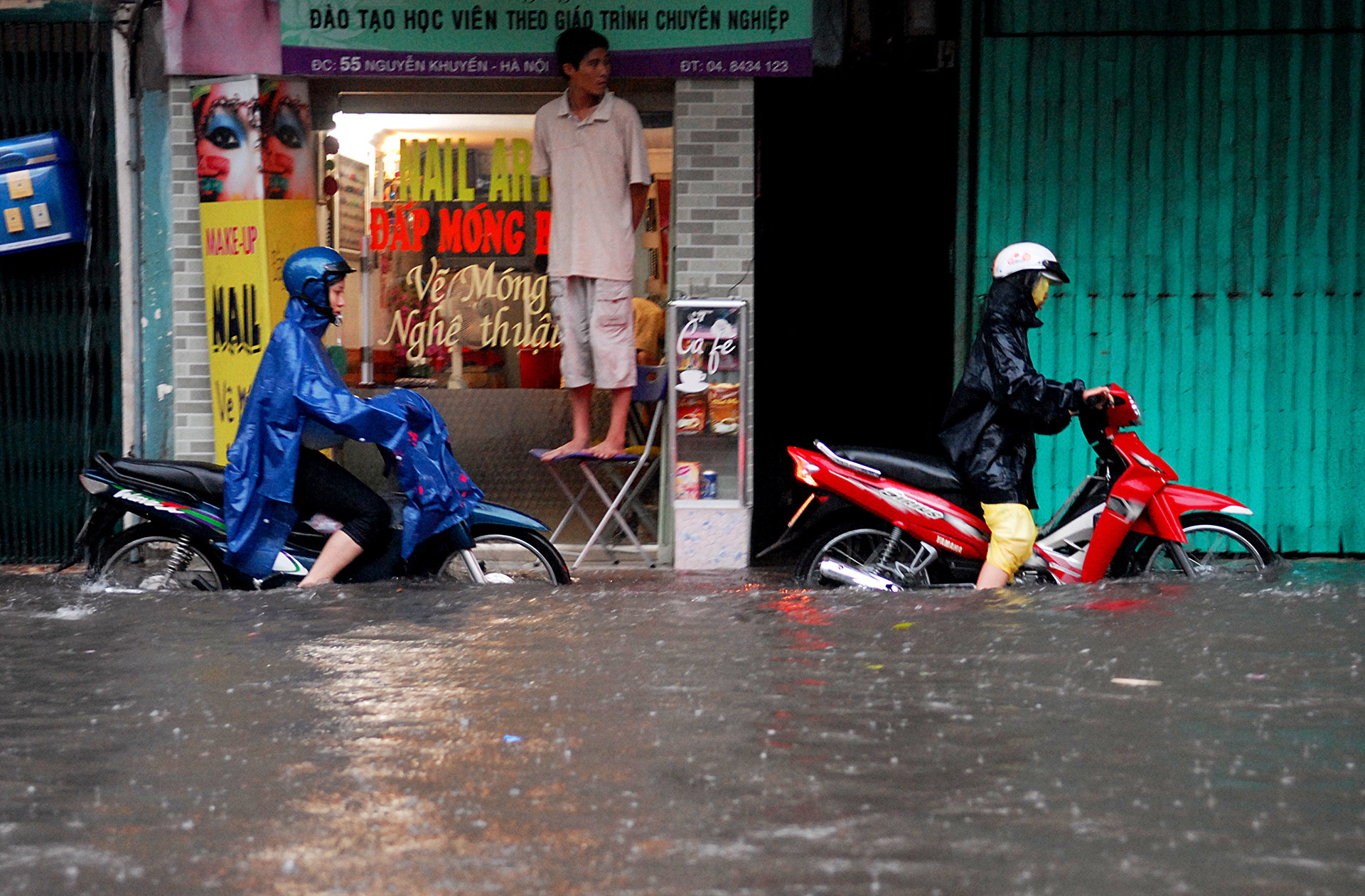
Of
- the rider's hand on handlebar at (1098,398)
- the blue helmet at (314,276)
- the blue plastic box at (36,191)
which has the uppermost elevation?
the blue plastic box at (36,191)

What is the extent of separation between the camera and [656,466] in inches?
339

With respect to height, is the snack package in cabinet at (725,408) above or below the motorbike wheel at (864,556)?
above

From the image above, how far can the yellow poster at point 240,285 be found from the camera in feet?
27.4

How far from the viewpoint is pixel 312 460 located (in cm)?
664

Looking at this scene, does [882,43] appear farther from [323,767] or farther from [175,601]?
[323,767]

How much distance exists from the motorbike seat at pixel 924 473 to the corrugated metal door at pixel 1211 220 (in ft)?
6.28

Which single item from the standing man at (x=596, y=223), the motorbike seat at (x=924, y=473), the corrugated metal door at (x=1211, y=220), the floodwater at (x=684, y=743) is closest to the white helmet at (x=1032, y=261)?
the motorbike seat at (x=924, y=473)

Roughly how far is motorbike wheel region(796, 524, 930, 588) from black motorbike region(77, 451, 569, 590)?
1.21 meters

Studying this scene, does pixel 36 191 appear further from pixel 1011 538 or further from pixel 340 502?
pixel 1011 538

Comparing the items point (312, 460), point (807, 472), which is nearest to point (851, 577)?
point (807, 472)

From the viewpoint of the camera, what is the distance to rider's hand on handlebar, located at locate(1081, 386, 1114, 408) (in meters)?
6.66

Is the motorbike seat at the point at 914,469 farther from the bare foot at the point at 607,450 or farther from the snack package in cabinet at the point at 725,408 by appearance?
the bare foot at the point at 607,450

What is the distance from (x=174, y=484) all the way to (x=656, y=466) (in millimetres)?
2923

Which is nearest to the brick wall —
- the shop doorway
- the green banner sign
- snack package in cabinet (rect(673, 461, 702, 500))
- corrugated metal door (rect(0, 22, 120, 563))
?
corrugated metal door (rect(0, 22, 120, 563))
